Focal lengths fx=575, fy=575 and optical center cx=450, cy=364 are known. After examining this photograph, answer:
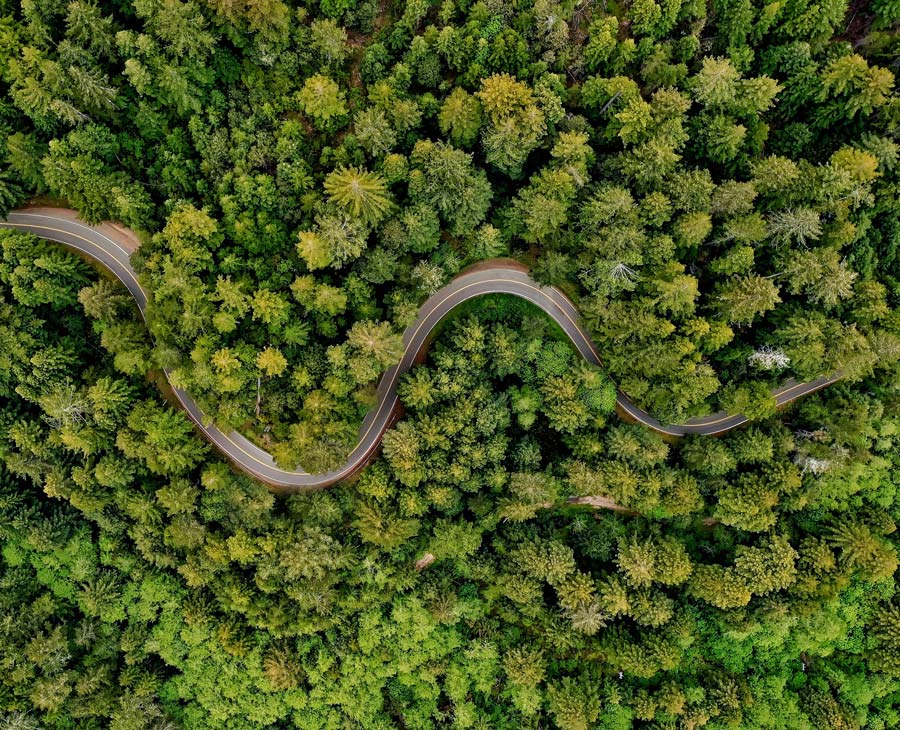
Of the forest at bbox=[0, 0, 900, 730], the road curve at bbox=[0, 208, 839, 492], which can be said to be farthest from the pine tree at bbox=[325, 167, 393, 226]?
the road curve at bbox=[0, 208, 839, 492]

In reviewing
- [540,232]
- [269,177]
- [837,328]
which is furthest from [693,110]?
[269,177]

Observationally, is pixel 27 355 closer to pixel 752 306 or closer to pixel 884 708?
pixel 752 306

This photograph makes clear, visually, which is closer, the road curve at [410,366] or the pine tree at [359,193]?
the pine tree at [359,193]

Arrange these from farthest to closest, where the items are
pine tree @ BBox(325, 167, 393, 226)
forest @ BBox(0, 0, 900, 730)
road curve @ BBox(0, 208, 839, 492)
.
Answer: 1. road curve @ BBox(0, 208, 839, 492)
2. forest @ BBox(0, 0, 900, 730)
3. pine tree @ BBox(325, 167, 393, 226)

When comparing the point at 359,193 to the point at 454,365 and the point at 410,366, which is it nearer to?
the point at 454,365

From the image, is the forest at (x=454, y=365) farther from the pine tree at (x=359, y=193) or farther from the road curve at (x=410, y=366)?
the road curve at (x=410, y=366)

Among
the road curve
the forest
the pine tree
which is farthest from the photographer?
the road curve

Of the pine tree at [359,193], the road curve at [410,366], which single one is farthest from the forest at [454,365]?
the road curve at [410,366]

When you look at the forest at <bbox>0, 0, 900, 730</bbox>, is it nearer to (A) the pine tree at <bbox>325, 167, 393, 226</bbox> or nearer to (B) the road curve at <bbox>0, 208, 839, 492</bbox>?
(A) the pine tree at <bbox>325, 167, 393, 226</bbox>

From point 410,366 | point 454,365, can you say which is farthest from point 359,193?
point 410,366
